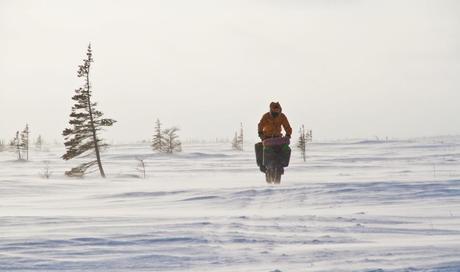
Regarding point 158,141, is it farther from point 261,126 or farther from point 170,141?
point 261,126

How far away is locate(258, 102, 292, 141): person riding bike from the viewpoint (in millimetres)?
13211

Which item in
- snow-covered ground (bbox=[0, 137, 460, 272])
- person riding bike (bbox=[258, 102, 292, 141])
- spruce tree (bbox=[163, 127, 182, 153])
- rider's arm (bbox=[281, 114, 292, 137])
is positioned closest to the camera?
snow-covered ground (bbox=[0, 137, 460, 272])

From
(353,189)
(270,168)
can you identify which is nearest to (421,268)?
(353,189)

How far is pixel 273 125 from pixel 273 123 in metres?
0.05

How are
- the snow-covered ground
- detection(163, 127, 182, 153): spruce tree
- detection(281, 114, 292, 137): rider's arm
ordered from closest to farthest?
the snow-covered ground < detection(281, 114, 292, 137): rider's arm < detection(163, 127, 182, 153): spruce tree

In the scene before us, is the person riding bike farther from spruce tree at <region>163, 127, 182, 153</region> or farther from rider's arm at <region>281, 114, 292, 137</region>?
spruce tree at <region>163, 127, 182, 153</region>

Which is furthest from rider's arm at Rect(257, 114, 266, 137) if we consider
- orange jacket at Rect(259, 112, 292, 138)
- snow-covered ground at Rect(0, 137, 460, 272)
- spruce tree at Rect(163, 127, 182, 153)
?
spruce tree at Rect(163, 127, 182, 153)

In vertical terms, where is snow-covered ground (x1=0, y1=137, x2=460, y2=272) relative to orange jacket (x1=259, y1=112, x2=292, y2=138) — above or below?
below

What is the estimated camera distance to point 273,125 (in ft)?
43.7

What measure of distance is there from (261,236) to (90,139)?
23.3 m

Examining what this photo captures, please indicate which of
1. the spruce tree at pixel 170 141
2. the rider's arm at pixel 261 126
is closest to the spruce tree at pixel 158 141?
the spruce tree at pixel 170 141

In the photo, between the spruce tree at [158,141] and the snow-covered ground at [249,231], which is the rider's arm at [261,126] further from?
the spruce tree at [158,141]

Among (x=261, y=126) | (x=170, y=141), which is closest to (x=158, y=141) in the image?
(x=170, y=141)

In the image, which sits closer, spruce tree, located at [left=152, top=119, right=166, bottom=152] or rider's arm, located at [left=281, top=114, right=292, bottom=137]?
rider's arm, located at [left=281, top=114, right=292, bottom=137]
